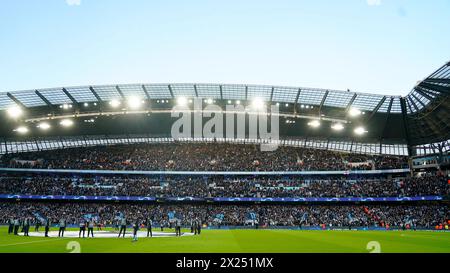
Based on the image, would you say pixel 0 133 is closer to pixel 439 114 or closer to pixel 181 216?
pixel 181 216

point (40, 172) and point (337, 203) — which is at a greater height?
point (40, 172)

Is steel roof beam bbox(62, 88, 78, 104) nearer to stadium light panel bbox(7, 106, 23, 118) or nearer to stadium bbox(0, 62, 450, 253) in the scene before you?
stadium bbox(0, 62, 450, 253)

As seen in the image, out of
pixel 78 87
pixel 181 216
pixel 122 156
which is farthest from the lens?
pixel 122 156

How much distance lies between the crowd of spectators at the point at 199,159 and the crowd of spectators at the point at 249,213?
8640 millimetres

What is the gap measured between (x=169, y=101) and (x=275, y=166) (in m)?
24.5

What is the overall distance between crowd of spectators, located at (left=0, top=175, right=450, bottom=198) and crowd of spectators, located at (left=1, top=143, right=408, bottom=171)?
7.78 feet

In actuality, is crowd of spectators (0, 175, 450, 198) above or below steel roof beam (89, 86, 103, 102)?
below

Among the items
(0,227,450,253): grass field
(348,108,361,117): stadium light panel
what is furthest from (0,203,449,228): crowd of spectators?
(0,227,450,253): grass field

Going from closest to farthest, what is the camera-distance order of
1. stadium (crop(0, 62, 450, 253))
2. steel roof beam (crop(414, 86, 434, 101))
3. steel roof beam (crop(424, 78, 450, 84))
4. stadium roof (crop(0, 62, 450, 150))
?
steel roof beam (crop(424, 78, 450, 84)) < steel roof beam (crop(414, 86, 434, 101)) < stadium roof (crop(0, 62, 450, 150)) < stadium (crop(0, 62, 450, 253))

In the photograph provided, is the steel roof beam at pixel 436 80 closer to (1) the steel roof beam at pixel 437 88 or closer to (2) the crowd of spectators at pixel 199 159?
(1) the steel roof beam at pixel 437 88

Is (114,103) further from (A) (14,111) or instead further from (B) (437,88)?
(B) (437,88)

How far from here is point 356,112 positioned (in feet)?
155

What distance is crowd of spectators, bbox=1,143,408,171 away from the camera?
2413 inches

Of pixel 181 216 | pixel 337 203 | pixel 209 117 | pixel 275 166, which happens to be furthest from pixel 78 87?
pixel 337 203
